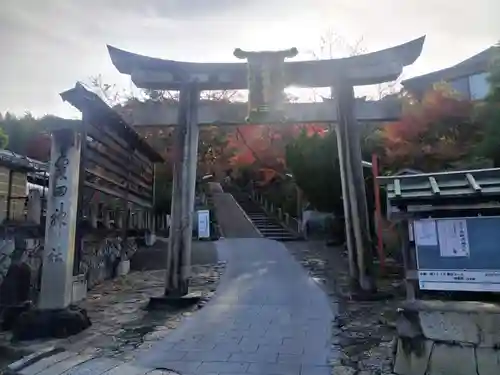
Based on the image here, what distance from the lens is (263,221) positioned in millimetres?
31719

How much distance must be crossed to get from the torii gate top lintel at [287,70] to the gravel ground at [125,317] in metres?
5.38

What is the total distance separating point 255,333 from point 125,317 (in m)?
3.09

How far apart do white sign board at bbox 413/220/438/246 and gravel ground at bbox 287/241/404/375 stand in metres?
1.74

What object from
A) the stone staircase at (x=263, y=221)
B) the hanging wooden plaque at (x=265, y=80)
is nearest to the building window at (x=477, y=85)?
the stone staircase at (x=263, y=221)

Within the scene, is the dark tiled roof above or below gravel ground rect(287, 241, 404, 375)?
above

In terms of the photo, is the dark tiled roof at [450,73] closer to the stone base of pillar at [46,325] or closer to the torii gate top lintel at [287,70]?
the torii gate top lintel at [287,70]

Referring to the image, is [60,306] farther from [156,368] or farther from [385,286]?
[385,286]

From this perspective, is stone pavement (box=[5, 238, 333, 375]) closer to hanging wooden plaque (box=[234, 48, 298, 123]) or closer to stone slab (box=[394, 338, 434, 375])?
stone slab (box=[394, 338, 434, 375])

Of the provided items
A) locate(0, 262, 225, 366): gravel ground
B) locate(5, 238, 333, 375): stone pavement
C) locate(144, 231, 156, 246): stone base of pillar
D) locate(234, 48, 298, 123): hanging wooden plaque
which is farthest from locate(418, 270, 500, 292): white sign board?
locate(144, 231, 156, 246): stone base of pillar

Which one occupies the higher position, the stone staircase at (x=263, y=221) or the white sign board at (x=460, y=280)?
the stone staircase at (x=263, y=221)

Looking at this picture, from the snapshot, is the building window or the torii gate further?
the building window

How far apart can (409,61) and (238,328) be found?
24.7 feet

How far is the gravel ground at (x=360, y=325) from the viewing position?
608 cm

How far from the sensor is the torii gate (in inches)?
416
